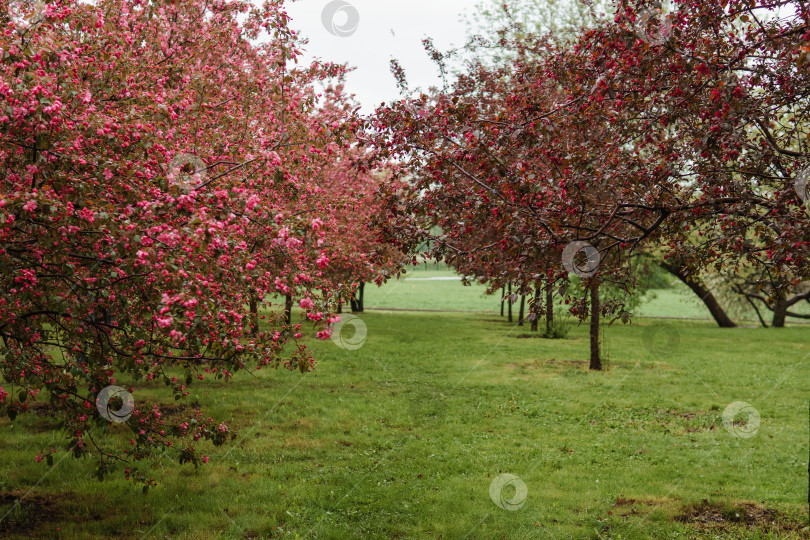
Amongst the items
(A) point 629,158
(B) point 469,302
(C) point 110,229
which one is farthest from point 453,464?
(B) point 469,302

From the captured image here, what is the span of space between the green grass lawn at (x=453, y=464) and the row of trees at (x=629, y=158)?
325cm

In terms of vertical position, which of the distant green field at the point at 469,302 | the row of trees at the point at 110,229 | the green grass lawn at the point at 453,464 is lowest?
Answer: the green grass lawn at the point at 453,464

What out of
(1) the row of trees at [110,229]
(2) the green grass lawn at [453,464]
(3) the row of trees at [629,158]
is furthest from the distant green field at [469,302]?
(1) the row of trees at [110,229]

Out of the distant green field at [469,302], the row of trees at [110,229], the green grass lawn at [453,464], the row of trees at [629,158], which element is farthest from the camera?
the distant green field at [469,302]

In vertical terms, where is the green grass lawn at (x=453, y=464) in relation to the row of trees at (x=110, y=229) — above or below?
below

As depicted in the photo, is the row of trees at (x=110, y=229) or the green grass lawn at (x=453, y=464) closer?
the row of trees at (x=110, y=229)

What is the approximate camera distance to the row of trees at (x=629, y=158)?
5.52 meters

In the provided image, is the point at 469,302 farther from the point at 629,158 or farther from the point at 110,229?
the point at 110,229

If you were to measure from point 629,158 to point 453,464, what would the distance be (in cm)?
539

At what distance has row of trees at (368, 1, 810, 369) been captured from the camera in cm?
552

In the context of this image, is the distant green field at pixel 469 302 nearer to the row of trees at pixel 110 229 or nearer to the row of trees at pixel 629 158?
the row of trees at pixel 629 158

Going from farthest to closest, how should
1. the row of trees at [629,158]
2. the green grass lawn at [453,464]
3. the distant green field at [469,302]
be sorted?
the distant green field at [469,302] → the green grass lawn at [453,464] → the row of trees at [629,158]

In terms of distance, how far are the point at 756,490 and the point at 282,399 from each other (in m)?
9.35

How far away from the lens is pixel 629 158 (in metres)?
7.42
